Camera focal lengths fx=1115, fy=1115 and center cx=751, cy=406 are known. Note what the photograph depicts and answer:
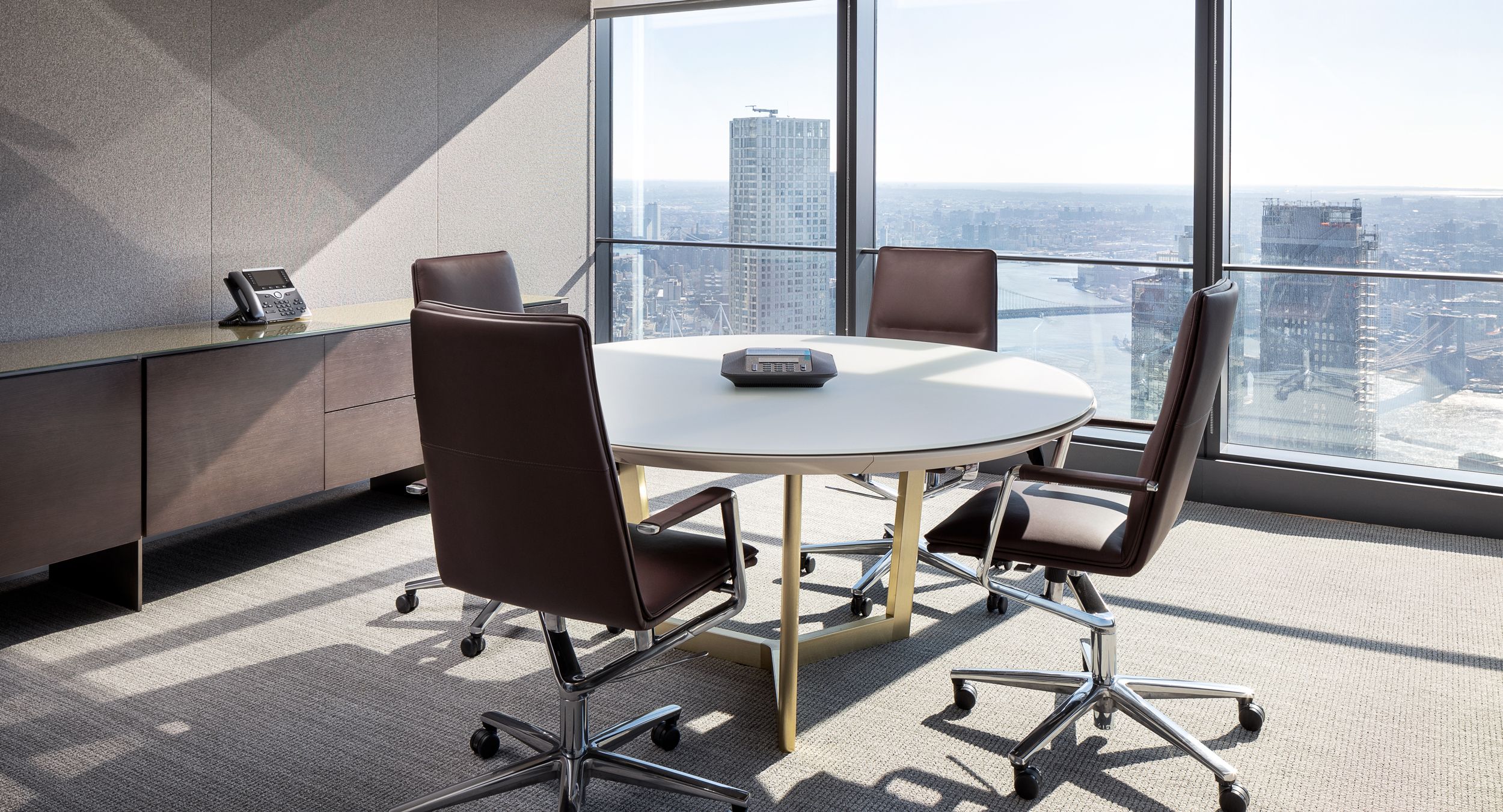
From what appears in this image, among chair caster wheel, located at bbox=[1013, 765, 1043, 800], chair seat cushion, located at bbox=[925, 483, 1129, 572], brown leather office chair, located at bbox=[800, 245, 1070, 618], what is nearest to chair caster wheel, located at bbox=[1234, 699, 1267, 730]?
chair seat cushion, located at bbox=[925, 483, 1129, 572]

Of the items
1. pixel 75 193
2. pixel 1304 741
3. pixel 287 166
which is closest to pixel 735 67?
pixel 287 166

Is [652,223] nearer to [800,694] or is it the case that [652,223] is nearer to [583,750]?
[800,694]

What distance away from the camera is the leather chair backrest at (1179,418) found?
7.75 feet

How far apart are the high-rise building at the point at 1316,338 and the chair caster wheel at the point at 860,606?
2.42 m

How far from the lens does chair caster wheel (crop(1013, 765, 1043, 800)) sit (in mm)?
2434

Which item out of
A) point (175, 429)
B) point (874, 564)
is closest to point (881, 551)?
point (874, 564)

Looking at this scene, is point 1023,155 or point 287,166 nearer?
point 287,166

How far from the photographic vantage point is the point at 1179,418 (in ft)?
Result: 7.81

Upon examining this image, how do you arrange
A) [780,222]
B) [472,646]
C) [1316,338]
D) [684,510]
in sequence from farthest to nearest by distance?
[780,222], [1316,338], [472,646], [684,510]

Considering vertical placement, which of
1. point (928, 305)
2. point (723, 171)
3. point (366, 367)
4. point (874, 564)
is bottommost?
point (874, 564)

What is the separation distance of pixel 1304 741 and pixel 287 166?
4194 mm

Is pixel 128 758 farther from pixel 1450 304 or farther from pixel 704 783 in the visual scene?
pixel 1450 304

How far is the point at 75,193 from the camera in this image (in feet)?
12.7

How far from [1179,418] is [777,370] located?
40.4 inches
